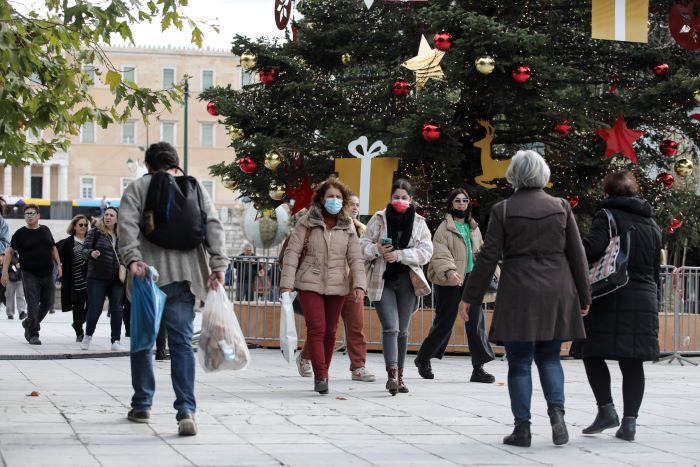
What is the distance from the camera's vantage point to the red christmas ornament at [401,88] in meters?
15.2

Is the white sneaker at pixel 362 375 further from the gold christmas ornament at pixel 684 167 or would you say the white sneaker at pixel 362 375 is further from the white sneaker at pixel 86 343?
the gold christmas ornament at pixel 684 167

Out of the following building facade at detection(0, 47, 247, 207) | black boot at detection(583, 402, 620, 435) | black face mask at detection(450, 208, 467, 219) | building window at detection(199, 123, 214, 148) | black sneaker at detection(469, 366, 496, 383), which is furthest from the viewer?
building window at detection(199, 123, 214, 148)

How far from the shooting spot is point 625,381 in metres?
8.10

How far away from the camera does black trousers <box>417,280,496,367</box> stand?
38.9 feet

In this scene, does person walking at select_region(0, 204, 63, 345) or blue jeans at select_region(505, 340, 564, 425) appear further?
person walking at select_region(0, 204, 63, 345)

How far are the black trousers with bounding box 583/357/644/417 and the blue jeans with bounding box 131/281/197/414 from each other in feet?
8.26

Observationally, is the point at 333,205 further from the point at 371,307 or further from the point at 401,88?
the point at 371,307

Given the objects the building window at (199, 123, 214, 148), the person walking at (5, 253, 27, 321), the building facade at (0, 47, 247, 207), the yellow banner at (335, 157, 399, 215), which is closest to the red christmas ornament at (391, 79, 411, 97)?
the yellow banner at (335, 157, 399, 215)

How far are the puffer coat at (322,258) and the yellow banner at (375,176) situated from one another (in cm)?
489

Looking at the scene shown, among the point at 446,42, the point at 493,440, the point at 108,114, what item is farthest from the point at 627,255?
the point at 446,42

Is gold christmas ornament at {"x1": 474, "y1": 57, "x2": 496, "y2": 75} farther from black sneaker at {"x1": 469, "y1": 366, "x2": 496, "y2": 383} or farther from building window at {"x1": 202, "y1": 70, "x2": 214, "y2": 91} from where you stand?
building window at {"x1": 202, "y1": 70, "x2": 214, "y2": 91}

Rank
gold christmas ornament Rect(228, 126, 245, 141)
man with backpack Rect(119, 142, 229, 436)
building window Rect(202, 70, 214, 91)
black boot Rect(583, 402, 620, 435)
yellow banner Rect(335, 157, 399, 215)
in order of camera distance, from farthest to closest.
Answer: building window Rect(202, 70, 214, 91) → gold christmas ornament Rect(228, 126, 245, 141) → yellow banner Rect(335, 157, 399, 215) → black boot Rect(583, 402, 620, 435) → man with backpack Rect(119, 142, 229, 436)

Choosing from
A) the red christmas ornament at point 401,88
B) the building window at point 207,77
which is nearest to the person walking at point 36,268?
the red christmas ornament at point 401,88

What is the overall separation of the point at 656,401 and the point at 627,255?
9.41ft
